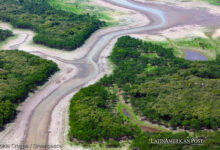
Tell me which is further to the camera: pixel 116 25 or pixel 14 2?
pixel 14 2

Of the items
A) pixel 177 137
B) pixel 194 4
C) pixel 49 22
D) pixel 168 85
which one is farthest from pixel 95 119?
pixel 194 4

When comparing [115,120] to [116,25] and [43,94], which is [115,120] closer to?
[43,94]

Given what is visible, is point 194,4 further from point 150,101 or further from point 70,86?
point 70,86

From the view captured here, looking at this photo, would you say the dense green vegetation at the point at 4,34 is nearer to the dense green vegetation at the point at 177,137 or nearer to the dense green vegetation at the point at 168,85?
the dense green vegetation at the point at 168,85

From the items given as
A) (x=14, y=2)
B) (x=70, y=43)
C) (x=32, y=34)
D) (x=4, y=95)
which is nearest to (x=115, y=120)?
(x=4, y=95)

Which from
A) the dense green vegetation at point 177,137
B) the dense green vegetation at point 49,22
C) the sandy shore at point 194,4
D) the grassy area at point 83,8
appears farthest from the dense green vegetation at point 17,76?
the sandy shore at point 194,4

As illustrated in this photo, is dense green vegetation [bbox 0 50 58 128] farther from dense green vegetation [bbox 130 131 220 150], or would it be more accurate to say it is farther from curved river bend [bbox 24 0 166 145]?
dense green vegetation [bbox 130 131 220 150]
